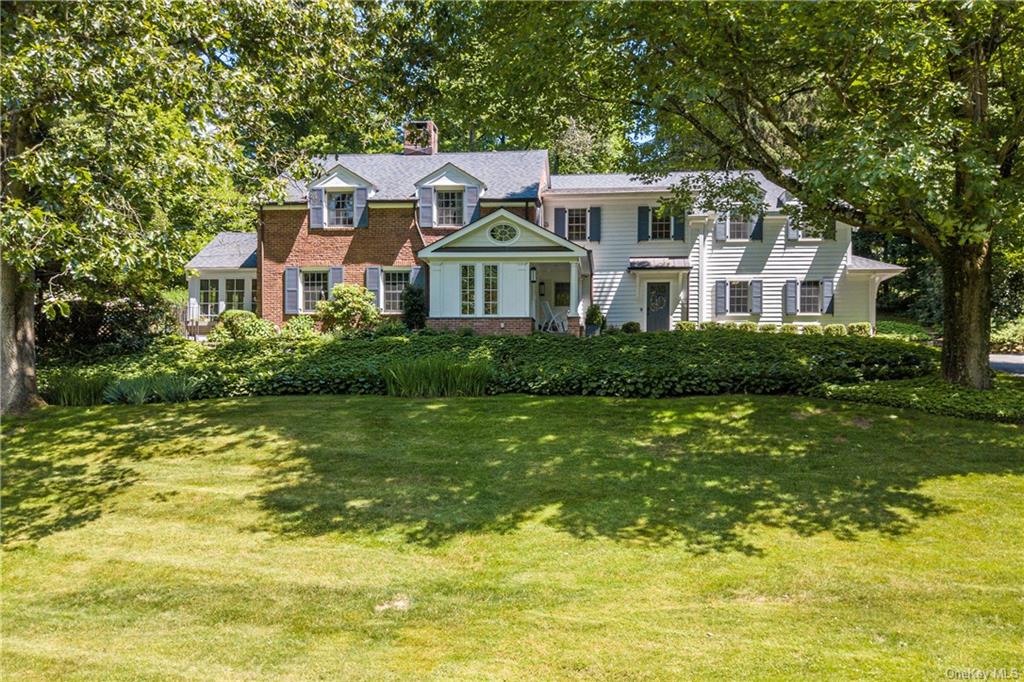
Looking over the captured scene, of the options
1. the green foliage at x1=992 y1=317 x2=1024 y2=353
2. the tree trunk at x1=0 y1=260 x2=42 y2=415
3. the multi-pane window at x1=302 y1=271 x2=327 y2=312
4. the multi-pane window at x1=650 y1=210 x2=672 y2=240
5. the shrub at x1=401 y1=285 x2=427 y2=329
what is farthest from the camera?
the multi-pane window at x1=650 y1=210 x2=672 y2=240

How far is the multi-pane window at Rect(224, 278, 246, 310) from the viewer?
25.7m

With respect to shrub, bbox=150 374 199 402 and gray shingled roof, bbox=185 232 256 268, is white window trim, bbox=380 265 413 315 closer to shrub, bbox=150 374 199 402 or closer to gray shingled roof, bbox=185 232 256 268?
gray shingled roof, bbox=185 232 256 268

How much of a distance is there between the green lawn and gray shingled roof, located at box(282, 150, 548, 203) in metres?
14.1

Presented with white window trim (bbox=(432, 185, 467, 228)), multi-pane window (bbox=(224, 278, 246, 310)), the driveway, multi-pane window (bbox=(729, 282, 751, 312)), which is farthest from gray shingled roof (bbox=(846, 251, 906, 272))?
multi-pane window (bbox=(224, 278, 246, 310))

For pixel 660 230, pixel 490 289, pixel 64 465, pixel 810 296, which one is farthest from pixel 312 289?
pixel 810 296

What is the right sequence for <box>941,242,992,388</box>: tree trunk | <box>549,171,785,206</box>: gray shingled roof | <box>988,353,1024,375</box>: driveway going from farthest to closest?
<box>549,171,785,206</box>: gray shingled roof → <box>988,353,1024,375</box>: driveway → <box>941,242,992,388</box>: tree trunk

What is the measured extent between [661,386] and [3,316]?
35.7 ft

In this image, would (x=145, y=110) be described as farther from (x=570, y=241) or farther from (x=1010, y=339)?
(x=1010, y=339)

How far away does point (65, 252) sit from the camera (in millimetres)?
5715

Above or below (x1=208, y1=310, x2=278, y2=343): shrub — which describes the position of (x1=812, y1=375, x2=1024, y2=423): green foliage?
below

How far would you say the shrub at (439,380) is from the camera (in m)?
11.3

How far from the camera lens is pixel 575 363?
1170 centimetres

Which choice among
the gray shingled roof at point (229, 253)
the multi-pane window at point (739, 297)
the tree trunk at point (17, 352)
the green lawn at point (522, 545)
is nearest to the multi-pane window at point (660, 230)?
the multi-pane window at point (739, 297)

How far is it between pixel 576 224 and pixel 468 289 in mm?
5785
